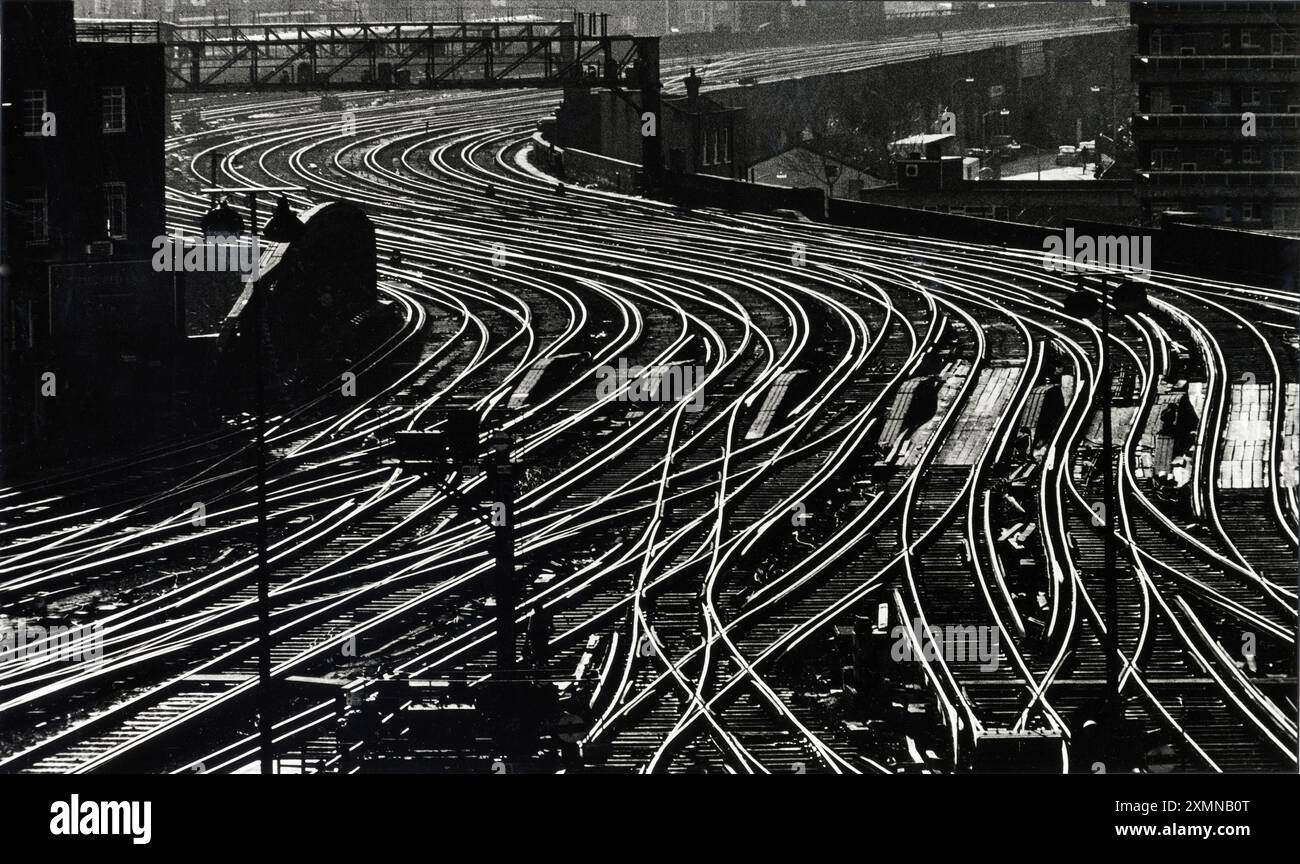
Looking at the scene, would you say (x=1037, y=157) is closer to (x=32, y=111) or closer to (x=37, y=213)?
(x=32, y=111)

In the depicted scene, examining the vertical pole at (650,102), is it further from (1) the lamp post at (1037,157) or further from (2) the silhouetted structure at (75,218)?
(1) the lamp post at (1037,157)

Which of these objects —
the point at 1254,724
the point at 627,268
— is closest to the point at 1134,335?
the point at 627,268

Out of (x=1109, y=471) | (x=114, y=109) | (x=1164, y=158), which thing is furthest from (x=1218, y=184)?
(x=1109, y=471)

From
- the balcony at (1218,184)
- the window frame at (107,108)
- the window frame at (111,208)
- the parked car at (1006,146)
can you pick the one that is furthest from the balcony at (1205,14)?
the window frame at (111,208)

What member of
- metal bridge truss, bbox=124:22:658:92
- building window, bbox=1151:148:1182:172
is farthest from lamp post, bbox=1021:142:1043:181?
metal bridge truss, bbox=124:22:658:92
